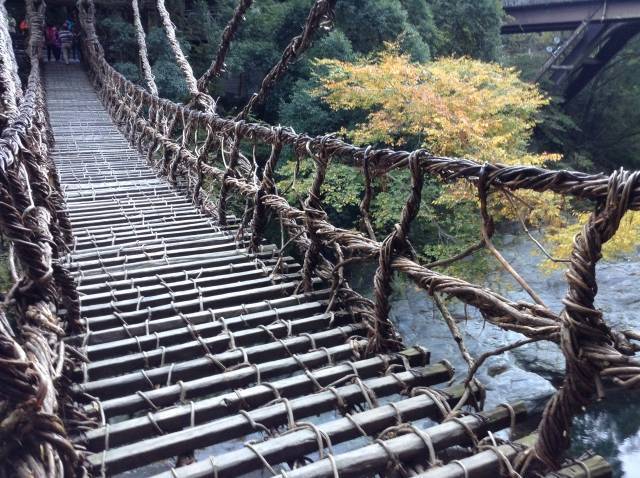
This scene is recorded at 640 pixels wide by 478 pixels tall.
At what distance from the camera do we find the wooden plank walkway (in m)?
1.54

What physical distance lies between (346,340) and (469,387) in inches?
24.2

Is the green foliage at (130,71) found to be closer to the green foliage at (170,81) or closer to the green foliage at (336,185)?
the green foliage at (170,81)

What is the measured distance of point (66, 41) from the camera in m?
15.0

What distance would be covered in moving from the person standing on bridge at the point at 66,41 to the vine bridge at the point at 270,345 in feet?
42.4

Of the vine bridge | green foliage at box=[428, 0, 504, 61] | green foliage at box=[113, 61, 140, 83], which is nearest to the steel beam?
green foliage at box=[428, 0, 504, 61]

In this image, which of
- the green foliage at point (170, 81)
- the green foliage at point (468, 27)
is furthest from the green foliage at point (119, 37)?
the green foliage at point (468, 27)

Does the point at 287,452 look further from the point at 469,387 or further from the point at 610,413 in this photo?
the point at 610,413

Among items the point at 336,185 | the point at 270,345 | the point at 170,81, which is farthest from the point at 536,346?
the point at 170,81

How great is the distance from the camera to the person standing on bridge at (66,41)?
48.7ft

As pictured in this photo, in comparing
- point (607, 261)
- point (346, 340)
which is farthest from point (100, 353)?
point (607, 261)

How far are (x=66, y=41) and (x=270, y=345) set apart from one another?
15.2m

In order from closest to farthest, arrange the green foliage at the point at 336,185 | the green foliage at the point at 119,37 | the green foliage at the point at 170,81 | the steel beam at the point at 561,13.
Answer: the green foliage at the point at 336,185
the green foliage at the point at 170,81
the steel beam at the point at 561,13
the green foliage at the point at 119,37

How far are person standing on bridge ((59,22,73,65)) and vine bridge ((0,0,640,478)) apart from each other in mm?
12937

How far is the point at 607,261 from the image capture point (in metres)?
9.07
